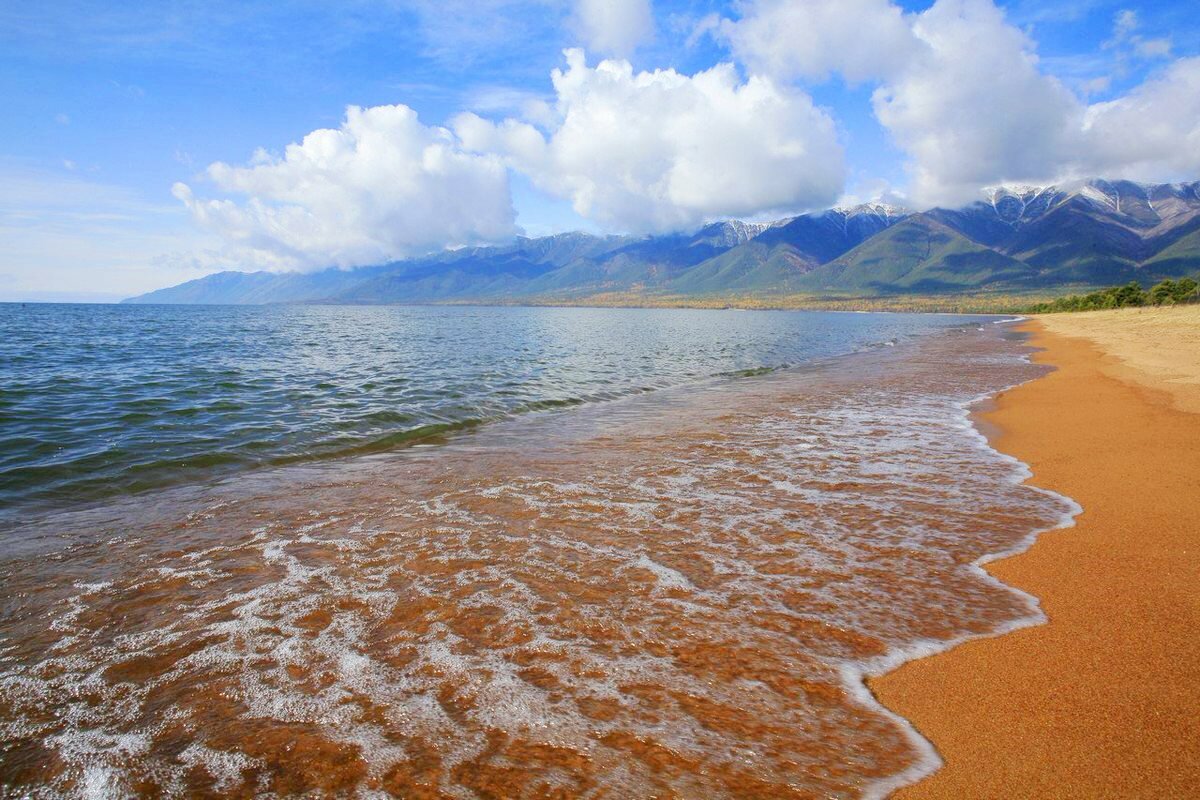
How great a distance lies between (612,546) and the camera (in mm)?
8039

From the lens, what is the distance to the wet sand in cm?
380

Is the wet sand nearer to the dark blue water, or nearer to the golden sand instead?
the golden sand

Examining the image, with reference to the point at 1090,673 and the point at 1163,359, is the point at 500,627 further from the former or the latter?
the point at 1163,359

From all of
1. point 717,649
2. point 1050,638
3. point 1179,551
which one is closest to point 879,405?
point 1179,551

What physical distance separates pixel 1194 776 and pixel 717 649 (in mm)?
3311

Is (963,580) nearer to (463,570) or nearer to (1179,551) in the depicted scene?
(1179,551)

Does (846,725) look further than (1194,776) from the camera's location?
Yes

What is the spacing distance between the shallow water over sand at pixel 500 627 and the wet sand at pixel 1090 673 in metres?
0.36

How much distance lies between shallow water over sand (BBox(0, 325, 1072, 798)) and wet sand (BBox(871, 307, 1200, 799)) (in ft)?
1.19

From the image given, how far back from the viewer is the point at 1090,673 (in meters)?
4.82

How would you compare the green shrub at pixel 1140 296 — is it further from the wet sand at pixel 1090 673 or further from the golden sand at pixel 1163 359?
the wet sand at pixel 1090 673

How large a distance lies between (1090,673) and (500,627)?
5.43 metres

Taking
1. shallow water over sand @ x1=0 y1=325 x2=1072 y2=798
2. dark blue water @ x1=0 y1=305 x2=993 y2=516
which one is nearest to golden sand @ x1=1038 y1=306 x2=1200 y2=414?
shallow water over sand @ x1=0 y1=325 x2=1072 y2=798

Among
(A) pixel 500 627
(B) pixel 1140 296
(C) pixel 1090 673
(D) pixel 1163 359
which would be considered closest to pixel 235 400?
(A) pixel 500 627
